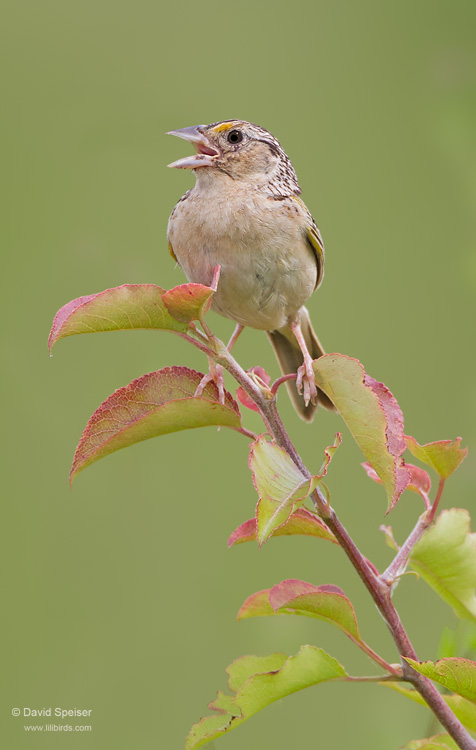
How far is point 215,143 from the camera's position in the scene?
1.41 meters

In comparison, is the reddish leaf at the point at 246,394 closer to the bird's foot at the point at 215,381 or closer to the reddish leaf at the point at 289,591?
the bird's foot at the point at 215,381

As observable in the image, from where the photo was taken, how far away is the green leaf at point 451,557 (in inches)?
37.2

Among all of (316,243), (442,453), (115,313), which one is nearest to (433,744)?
(442,453)

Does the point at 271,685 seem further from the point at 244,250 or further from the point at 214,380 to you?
the point at 244,250

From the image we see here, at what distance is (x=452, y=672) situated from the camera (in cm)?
79

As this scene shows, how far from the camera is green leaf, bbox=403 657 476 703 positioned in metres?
0.77

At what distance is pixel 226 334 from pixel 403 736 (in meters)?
1.26

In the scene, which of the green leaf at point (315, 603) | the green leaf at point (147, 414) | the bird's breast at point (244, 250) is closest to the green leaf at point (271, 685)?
the green leaf at point (315, 603)

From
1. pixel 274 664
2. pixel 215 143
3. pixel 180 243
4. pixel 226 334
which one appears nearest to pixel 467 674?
pixel 274 664

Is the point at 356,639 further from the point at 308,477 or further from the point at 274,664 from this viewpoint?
the point at 308,477

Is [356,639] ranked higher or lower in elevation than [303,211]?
lower

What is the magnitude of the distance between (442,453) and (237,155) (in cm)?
73

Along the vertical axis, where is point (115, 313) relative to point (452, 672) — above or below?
above

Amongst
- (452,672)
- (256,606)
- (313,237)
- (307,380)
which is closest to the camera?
(452,672)
